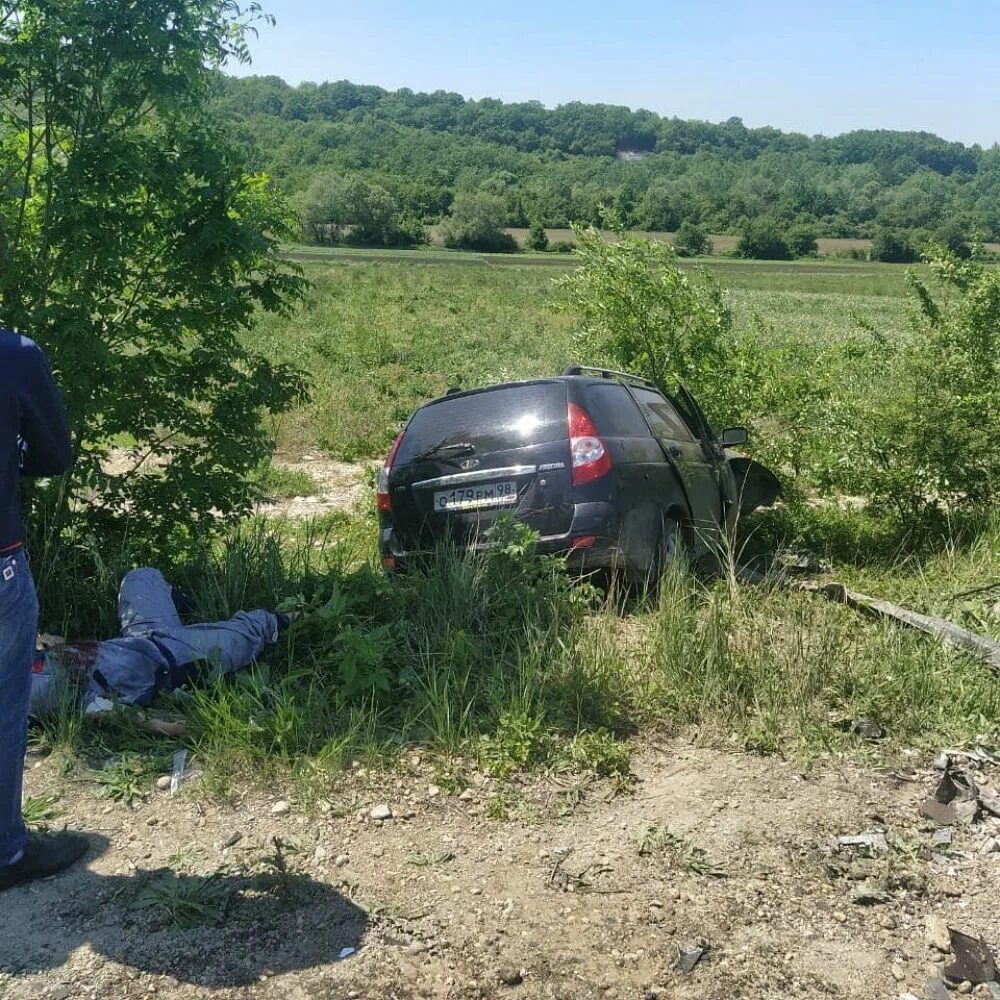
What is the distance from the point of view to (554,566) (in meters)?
6.09

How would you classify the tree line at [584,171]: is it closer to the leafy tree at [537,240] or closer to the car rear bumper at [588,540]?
the leafy tree at [537,240]

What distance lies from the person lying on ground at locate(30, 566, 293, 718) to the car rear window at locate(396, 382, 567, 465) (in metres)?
1.80

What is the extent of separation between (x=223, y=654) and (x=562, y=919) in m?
2.50

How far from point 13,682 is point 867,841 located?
3098 mm

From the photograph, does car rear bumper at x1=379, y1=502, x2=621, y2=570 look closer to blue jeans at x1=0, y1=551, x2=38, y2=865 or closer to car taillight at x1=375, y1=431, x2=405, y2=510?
car taillight at x1=375, y1=431, x2=405, y2=510

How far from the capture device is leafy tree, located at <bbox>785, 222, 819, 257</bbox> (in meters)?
104

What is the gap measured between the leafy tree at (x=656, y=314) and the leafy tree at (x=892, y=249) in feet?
318

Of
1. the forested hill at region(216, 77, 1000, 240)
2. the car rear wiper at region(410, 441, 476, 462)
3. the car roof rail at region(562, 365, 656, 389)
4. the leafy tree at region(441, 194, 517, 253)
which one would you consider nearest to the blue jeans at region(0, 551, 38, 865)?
the car rear wiper at region(410, 441, 476, 462)

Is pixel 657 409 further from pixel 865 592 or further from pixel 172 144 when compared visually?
pixel 172 144

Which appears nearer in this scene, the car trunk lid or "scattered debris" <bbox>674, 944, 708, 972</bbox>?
"scattered debris" <bbox>674, 944, 708, 972</bbox>

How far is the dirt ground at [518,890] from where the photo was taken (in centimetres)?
313

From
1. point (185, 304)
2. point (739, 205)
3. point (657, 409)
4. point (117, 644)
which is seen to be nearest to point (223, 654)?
point (117, 644)

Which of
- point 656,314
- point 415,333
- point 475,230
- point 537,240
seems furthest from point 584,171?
point 656,314

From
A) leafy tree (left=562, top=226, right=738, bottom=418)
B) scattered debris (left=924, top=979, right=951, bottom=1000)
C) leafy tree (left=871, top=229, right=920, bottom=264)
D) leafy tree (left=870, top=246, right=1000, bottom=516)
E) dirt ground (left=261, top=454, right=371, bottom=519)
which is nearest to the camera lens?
scattered debris (left=924, top=979, right=951, bottom=1000)
